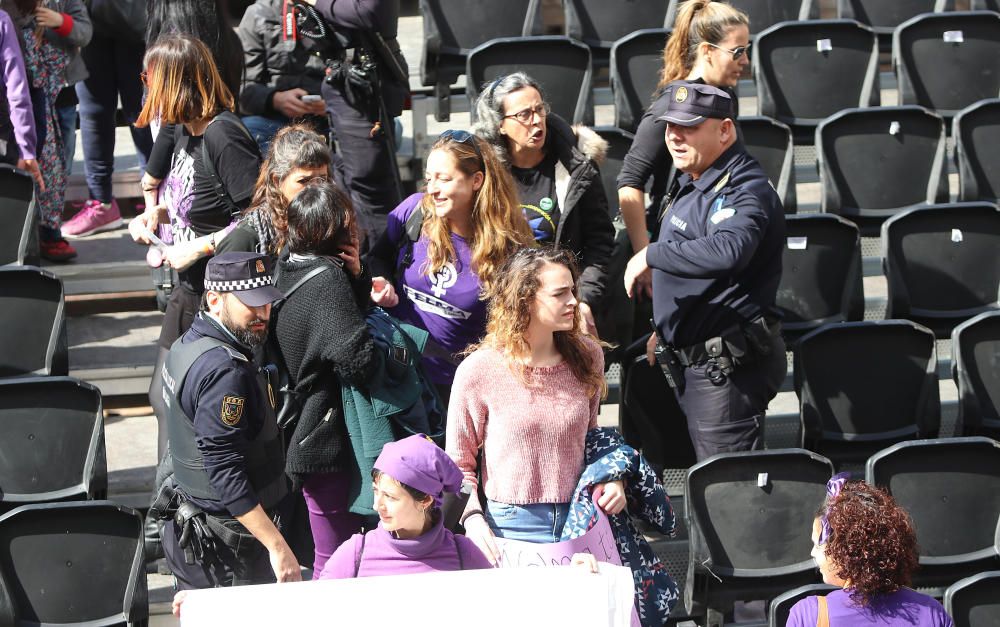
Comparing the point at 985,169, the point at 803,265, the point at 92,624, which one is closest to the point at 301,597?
the point at 92,624

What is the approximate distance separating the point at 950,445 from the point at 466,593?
7.59ft

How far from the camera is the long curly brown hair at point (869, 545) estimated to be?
2879mm

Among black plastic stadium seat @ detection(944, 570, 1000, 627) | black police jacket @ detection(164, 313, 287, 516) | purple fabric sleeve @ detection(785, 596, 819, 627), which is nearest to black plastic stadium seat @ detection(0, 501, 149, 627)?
black police jacket @ detection(164, 313, 287, 516)

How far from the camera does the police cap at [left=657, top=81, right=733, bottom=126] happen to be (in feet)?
12.3

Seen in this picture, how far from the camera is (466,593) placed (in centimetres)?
266

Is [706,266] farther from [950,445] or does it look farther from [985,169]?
[985,169]

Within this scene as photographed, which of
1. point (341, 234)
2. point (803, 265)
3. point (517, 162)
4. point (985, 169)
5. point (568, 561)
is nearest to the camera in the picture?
point (568, 561)

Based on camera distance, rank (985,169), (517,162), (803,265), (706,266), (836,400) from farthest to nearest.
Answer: (985,169) < (803,265) < (836,400) < (517,162) < (706,266)

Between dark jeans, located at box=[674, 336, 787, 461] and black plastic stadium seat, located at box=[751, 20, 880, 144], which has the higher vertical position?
black plastic stadium seat, located at box=[751, 20, 880, 144]

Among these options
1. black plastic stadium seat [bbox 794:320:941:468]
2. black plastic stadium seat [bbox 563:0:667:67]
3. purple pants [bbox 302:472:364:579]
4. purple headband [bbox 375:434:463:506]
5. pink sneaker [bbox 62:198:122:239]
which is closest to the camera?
purple headband [bbox 375:434:463:506]

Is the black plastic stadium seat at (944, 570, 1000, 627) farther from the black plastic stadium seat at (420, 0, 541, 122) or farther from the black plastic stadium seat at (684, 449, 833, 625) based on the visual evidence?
the black plastic stadium seat at (420, 0, 541, 122)

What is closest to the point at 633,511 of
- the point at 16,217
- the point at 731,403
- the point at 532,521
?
the point at 532,521

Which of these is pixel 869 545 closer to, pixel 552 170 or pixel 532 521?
pixel 532 521

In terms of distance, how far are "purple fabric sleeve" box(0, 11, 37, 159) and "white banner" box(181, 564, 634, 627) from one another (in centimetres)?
308
